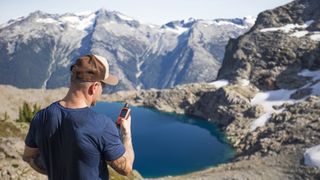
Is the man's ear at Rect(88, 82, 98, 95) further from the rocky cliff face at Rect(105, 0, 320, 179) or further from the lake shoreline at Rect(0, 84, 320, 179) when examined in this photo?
the rocky cliff face at Rect(105, 0, 320, 179)

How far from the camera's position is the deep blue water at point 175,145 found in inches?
2896

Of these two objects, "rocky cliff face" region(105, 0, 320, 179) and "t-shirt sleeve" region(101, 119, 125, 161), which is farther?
"rocky cliff face" region(105, 0, 320, 179)

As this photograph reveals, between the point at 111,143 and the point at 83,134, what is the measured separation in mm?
399

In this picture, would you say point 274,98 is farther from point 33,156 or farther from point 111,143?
point 111,143

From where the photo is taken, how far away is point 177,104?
148750 millimetres

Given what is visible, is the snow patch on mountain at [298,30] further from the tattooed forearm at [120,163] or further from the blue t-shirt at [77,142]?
the blue t-shirt at [77,142]

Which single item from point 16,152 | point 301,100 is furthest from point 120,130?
point 301,100

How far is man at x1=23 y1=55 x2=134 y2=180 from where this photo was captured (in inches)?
249

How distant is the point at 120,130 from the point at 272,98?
109314mm

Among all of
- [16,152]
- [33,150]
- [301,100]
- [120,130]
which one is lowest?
[301,100]

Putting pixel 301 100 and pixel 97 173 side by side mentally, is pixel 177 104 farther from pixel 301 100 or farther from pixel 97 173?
pixel 97 173

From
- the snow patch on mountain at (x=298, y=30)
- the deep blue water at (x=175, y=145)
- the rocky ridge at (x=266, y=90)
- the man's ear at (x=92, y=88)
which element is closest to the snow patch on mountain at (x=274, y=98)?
the rocky ridge at (x=266, y=90)

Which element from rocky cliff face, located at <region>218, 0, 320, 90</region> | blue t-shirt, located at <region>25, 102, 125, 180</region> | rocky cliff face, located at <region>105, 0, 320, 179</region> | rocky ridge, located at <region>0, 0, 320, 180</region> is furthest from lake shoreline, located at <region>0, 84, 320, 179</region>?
blue t-shirt, located at <region>25, 102, 125, 180</region>

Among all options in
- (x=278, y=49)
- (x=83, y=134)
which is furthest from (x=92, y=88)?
(x=278, y=49)
